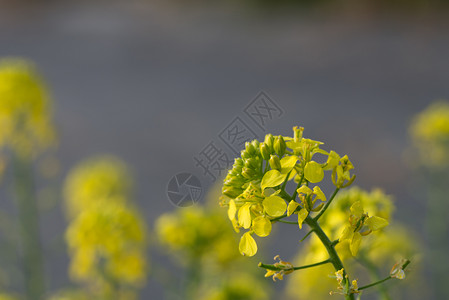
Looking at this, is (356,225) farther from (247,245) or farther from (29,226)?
(29,226)

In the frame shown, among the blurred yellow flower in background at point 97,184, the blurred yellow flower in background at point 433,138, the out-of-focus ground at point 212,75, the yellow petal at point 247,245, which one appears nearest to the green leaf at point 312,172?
the yellow petal at point 247,245

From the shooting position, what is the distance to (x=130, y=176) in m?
2.52

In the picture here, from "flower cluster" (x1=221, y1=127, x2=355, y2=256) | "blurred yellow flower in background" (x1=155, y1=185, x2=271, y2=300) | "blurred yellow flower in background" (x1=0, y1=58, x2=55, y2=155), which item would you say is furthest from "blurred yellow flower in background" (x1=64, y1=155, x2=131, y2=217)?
"flower cluster" (x1=221, y1=127, x2=355, y2=256)

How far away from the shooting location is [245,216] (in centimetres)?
69

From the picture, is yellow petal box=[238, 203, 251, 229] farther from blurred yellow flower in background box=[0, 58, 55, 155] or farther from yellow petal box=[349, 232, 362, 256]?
blurred yellow flower in background box=[0, 58, 55, 155]

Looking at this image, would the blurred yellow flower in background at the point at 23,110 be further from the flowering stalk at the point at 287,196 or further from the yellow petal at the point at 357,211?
the yellow petal at the point at 357,211

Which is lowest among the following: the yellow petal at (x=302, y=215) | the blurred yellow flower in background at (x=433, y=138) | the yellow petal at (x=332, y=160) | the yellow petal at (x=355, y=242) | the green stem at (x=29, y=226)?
the yellow petal at (x=355, y=242)

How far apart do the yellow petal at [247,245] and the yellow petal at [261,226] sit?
0.02 meters

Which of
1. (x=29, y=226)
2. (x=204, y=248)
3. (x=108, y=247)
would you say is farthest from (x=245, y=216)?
(x=29, y=226)

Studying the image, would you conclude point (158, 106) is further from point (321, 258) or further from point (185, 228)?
point (321, 258)

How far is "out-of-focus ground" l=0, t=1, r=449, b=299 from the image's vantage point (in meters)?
5.31

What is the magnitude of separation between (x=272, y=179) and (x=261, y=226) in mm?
61

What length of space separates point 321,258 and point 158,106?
213 inches

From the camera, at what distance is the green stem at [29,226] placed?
165 cm
